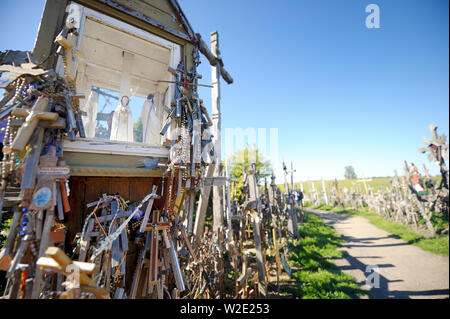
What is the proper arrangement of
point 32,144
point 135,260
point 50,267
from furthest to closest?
point 135,260 < point 32,144 < point 50,267

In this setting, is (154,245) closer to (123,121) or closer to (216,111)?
(123,121)

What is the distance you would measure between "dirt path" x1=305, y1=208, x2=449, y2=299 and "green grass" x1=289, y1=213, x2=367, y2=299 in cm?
50

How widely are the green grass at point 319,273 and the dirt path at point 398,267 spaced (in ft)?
1.64

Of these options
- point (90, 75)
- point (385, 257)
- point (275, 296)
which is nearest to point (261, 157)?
point (385, 257)

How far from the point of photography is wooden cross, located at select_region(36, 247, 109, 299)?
1602mm

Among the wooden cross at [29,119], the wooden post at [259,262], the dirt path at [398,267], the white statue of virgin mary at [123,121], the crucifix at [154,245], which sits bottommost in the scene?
the dirt path at [398,267]

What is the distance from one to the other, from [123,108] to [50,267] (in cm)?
361

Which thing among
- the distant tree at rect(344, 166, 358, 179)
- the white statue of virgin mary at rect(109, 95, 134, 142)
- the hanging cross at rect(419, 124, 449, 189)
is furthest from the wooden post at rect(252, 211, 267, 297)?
the distant tree at rect(344, 166, 358, 179)

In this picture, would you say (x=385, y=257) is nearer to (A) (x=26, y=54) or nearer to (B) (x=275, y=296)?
(B) (x=275, y=296)

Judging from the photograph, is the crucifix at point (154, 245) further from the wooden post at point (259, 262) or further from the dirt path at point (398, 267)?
the dirt path at point (398, 267)

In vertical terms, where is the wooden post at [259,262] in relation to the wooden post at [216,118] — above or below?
below

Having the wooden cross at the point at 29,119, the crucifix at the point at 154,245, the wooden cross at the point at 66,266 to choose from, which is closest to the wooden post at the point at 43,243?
the wooden cross at the point at 66,266

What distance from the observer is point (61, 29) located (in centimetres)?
276

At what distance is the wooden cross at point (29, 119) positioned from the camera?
1.92m
